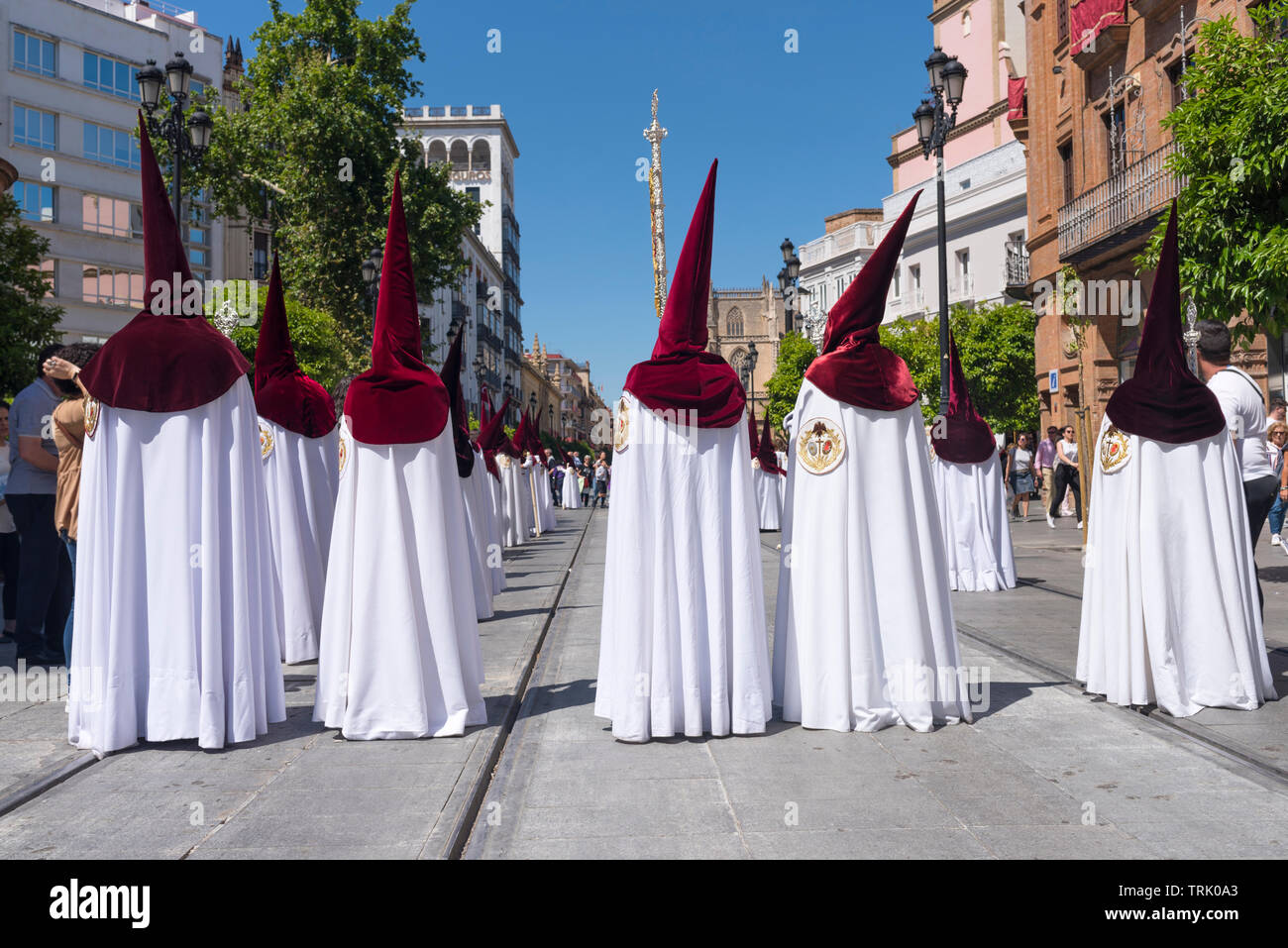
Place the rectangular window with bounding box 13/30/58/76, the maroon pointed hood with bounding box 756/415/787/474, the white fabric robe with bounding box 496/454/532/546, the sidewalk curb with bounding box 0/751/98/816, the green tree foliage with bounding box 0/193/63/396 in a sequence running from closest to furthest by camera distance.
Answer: the sidewalk curb with bounding box 0/751/98/816 < the green tree foliage with bounding box 0/193/63/396 < the white fabric robe with bounding box 496/454/532/546 < the maroon pointed hood with bounding box 756/415/787/474 < the rectangular window with bounding box 13/30/58/76

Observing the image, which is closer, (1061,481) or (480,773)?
(480,773)

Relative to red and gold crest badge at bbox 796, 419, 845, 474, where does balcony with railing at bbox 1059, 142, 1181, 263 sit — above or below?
above

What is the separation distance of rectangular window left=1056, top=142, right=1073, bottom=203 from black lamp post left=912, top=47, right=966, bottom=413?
1244cm

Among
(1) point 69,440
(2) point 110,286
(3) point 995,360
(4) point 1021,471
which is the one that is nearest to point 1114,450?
(1) point 69,440

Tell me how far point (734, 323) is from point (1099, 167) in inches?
4060

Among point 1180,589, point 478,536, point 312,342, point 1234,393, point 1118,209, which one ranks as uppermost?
point 1118,209

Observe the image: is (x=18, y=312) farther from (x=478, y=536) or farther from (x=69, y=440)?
(x=69, y=440)

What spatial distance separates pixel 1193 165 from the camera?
41.0ft

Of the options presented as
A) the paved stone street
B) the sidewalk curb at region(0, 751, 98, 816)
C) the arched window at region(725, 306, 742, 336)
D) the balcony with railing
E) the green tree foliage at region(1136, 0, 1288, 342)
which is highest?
the arched window at region(725, 306, 742, 336)

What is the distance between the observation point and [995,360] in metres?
41.3

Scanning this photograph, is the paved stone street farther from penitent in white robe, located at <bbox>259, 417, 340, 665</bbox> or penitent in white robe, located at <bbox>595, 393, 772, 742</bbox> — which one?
penitent in white robe, located at <bbox>259, 417, 340, 665</bbox>

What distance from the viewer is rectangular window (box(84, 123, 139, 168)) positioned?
45625mm

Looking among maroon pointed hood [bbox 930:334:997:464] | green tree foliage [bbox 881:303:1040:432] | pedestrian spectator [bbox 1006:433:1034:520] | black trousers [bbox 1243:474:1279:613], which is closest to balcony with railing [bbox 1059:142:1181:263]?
pedestrian spectator [bbox 1006:433:1034:520]
